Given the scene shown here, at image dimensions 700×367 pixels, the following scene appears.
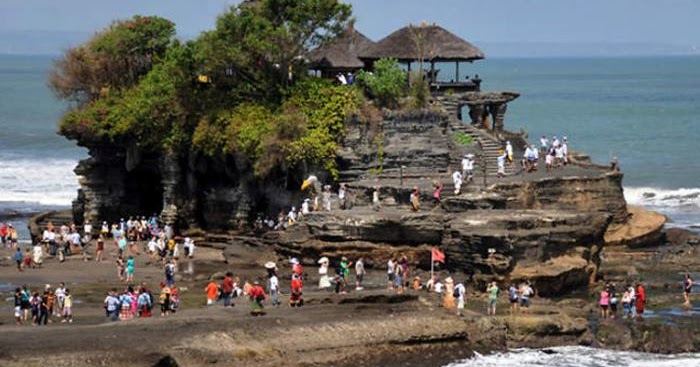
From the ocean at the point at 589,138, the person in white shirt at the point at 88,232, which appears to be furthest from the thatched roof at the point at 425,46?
the ocean at the point at 589,138

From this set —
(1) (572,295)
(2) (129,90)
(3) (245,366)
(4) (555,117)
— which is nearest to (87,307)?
(3) (245,366)

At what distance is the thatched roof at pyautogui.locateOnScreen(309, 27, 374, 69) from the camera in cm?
5525

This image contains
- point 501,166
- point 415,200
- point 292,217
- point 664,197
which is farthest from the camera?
point 664,197

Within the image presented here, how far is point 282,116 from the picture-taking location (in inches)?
2052

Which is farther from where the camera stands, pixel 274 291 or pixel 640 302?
pixel 640 302

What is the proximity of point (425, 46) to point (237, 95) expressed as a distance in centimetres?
759

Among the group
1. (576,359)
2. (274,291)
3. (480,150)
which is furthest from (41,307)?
(480,150)

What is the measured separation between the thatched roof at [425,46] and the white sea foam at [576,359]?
1961 centimetres

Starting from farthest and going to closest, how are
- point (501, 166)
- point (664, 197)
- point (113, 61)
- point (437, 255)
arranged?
point (664, 197), point (113, 61), point (501, 166), point (437, 255)

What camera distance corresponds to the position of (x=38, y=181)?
276 ft

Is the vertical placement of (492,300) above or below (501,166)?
below

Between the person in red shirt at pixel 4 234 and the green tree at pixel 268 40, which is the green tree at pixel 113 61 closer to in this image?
the green tree at pixel 268 40

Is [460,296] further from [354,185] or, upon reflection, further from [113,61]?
[113,61]

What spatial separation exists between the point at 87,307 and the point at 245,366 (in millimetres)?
8166
